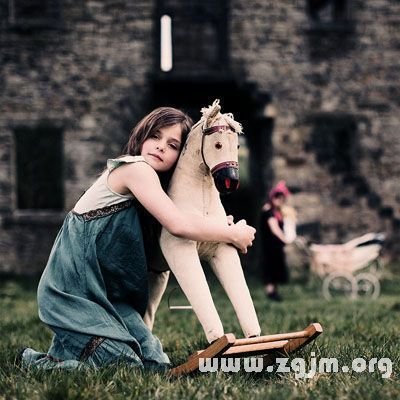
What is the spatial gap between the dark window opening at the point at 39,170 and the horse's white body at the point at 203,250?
392 inches

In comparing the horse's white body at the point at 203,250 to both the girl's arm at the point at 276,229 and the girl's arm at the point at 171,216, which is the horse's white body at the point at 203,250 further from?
the girl's arm at the point at 276,229

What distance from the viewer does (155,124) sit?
11.9 feet

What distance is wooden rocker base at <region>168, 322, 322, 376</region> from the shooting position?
312 centimetres

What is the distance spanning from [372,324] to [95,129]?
8317 mm

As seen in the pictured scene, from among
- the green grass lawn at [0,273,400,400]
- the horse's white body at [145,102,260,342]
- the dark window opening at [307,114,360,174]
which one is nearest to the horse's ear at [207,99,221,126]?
the horse's white body at [145,102,260,342]

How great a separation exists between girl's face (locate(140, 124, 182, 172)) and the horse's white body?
3.4 inches

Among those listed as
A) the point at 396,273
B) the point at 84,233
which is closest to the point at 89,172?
the point at 396,273

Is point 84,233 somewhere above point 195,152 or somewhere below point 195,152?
below

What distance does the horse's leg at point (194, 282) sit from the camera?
132 inches

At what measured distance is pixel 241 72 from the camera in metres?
13.2

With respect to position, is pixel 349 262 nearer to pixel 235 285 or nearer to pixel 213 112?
pixel 235 285

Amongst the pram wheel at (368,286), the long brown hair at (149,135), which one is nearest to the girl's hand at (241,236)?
the long brown hair at (149,135)

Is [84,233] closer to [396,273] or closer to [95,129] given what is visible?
[95,129]

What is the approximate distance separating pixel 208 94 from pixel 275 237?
432 centimetres
